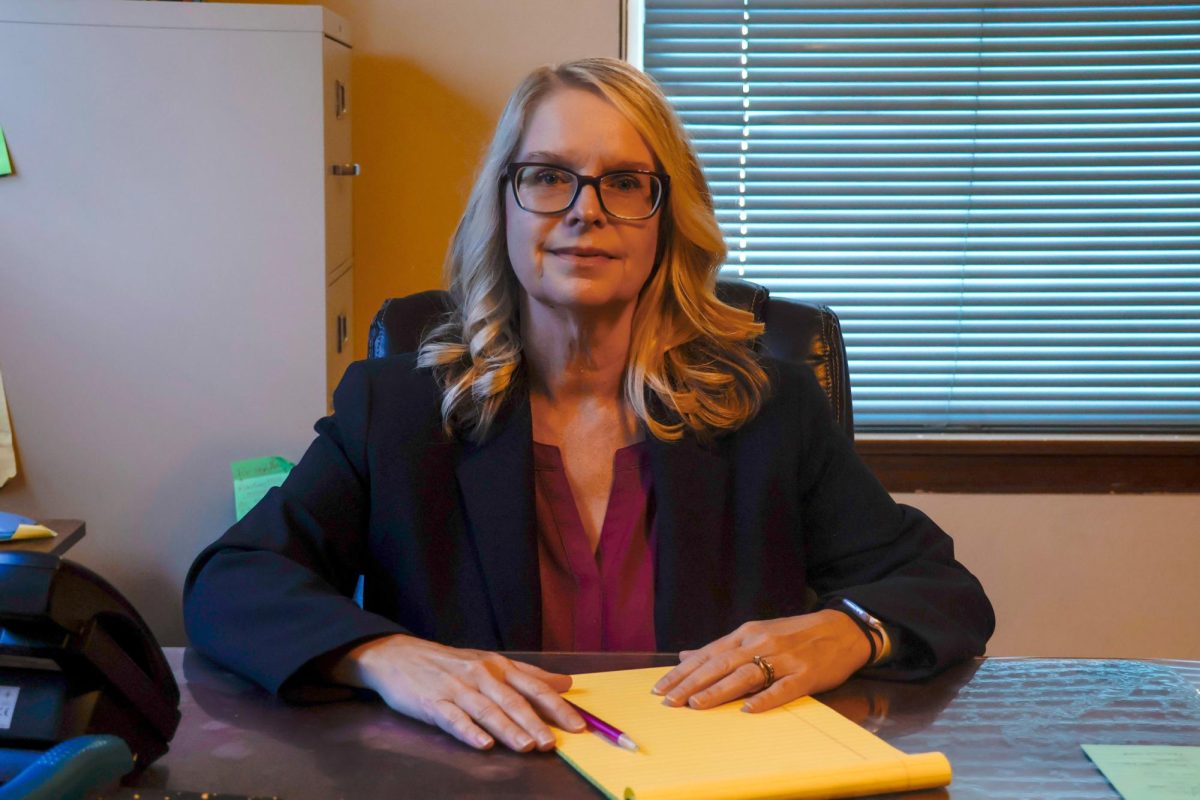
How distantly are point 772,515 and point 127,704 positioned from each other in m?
0.86

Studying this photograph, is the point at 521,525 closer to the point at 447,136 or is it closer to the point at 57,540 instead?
the point at 57,540

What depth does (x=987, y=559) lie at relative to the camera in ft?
9.58

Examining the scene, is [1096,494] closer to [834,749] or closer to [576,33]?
[576,33]

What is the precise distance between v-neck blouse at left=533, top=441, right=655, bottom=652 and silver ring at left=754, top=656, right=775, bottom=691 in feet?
1.28

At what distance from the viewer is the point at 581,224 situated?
61.0 inches

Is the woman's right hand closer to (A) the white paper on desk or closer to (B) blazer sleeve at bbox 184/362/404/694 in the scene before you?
(B) blazer sleeve at bbox 184/362/404/694

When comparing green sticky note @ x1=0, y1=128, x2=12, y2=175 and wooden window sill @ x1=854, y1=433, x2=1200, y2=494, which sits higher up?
green sticky note @ x1=0, y1=128, x2=12, y2=175

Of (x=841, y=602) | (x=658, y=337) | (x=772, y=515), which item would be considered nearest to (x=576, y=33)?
(x=658, y=337)

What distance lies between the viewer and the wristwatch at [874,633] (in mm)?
1213

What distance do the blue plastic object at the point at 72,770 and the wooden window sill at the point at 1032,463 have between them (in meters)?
2.27

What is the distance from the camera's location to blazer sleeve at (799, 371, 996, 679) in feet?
4.10

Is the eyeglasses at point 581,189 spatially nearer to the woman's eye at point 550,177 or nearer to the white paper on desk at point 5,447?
the woman's eye at point 550,177

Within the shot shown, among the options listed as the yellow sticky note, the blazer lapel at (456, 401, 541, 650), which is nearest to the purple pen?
the blazer lapel at (456, 401, 541, 650)

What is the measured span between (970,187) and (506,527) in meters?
1.77
